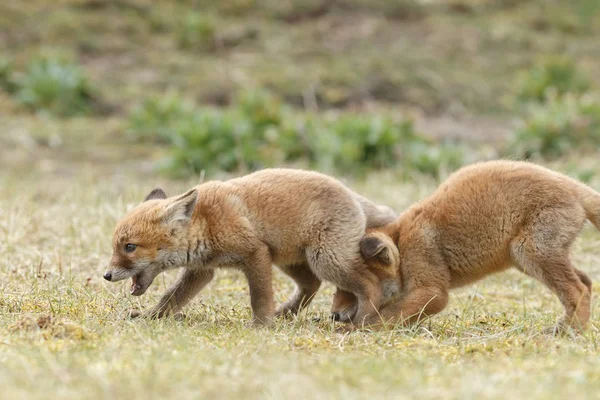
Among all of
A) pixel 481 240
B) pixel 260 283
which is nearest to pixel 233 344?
pixel 260 283

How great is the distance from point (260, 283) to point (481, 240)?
1652 millimetres

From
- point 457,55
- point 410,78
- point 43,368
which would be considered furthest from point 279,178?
point 457,55

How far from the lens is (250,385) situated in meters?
4.03

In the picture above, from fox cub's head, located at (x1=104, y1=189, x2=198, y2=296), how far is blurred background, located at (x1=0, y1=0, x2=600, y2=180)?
6467 millimetres

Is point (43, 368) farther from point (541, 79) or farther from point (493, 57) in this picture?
point (493, 57)

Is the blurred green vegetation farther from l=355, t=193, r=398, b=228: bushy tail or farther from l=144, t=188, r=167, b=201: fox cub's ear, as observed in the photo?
l=144, t=188, r=167, b=201: fox cub's ear

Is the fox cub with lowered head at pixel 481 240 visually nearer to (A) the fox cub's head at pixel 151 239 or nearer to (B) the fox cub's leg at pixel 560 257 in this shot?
(B) the fox cub's leg at pixel 560 257

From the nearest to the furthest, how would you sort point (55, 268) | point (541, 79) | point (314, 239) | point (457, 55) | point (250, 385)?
point (250, 385) → point (314, 239) → point (55, 268) → point (541, 79) → point (457, 55)

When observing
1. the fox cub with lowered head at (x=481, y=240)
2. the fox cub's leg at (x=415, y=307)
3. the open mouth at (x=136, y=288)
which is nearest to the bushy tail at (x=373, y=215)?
the fox cub with lowered head at (x=481, y=240)

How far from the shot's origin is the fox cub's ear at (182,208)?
6178 mm

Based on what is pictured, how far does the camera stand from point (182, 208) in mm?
6215

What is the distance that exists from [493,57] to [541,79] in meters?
2.53

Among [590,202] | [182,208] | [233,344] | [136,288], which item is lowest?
[136,288]

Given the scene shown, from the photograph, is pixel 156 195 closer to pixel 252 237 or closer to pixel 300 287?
pixel 252 237
